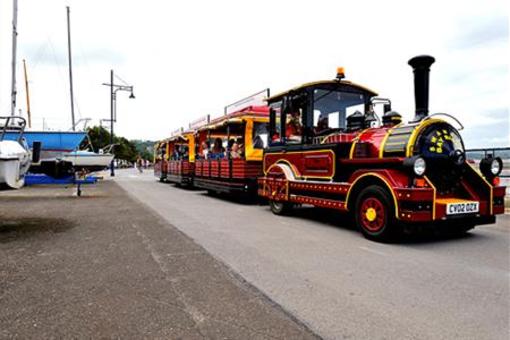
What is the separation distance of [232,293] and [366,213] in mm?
3067

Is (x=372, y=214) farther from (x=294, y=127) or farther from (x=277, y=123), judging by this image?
(x=277, y=123)

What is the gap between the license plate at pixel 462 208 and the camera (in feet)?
16.8

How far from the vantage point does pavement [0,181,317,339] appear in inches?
101

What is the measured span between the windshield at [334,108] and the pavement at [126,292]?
11.9 ft

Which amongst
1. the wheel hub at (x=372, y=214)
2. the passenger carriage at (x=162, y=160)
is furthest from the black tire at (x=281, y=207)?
the passenger carriage at (x=162, y=160)

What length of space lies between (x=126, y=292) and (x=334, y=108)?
18.4 ft

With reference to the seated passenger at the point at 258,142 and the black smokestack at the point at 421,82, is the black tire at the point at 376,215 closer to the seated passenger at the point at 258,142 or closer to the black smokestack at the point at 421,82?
the black smokestack at the point at 421,82

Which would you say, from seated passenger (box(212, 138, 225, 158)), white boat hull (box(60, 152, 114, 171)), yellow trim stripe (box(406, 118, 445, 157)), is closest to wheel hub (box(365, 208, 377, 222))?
yellow trim stripe (box(406, 118, 445, 157))

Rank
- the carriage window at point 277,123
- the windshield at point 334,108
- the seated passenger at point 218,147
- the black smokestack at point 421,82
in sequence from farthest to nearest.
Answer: the seated passenger at point 218,147
the carriage window at point 277,123
the windshield at point 334,108
the black smokestack at point 421,82

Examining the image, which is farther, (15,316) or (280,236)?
(280,236)

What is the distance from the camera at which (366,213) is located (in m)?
5.61

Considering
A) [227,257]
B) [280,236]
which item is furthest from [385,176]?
[227,257]

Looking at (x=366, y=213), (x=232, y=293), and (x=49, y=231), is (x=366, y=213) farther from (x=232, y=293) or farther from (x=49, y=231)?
(x=49, y=231)

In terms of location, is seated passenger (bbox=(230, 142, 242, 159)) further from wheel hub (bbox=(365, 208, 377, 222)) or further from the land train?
wheel hub (bbox=(365, 208, 377, 222))
